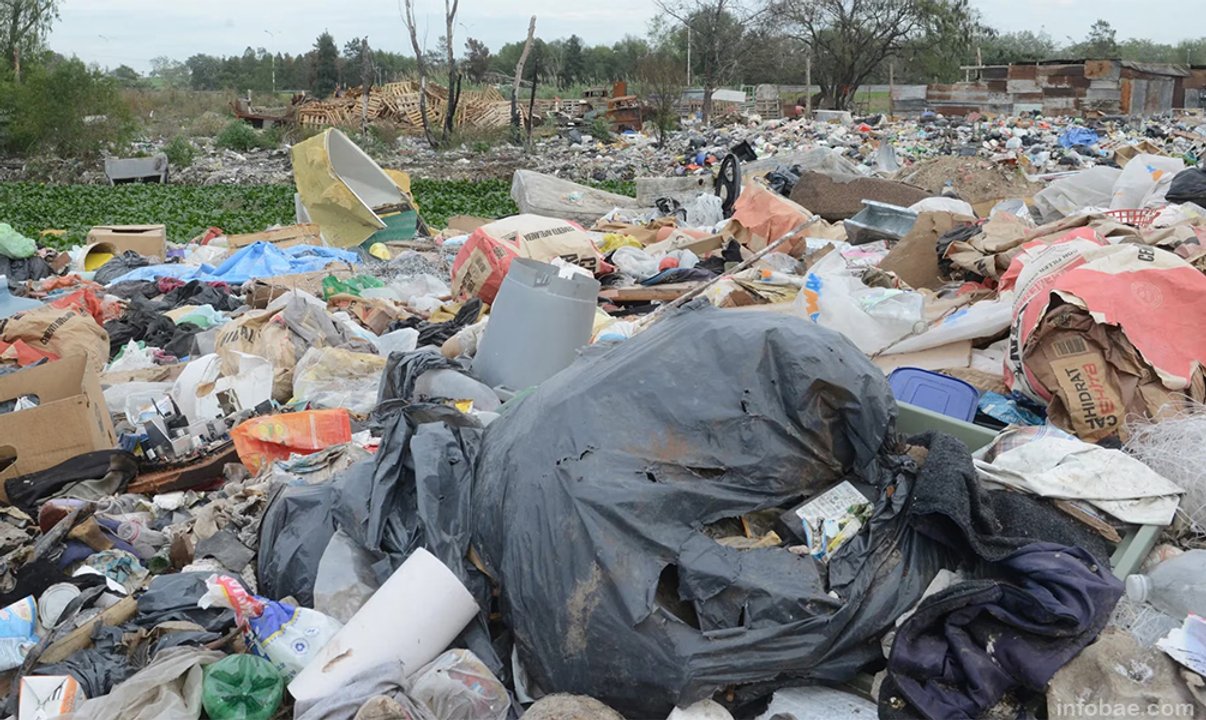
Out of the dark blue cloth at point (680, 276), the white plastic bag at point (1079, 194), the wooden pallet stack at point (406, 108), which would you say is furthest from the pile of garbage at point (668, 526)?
the wooden pallet stack at point (406, 108)

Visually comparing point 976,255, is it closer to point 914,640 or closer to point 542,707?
point 914,640

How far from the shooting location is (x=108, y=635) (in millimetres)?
2643

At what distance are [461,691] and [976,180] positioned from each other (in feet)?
26.1

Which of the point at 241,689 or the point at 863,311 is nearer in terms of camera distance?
the point at 241,689

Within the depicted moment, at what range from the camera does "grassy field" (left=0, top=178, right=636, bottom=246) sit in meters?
12.3

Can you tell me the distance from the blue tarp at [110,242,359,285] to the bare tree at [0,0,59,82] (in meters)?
23.4

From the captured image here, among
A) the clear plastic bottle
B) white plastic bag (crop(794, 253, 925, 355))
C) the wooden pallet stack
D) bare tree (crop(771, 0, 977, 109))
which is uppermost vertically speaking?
bare tree (crop(771, 0, 977, 109))

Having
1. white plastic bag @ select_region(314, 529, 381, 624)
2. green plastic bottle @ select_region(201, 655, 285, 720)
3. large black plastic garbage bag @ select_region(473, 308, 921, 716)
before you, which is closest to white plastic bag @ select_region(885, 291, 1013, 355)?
large black plastic garbage bag @ select_region(473, 308, 921, 716)

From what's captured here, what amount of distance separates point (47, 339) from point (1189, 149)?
595 inches

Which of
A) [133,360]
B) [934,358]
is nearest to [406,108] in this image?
[133,360]

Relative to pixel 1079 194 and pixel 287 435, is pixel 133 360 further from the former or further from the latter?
pixel 1079 194

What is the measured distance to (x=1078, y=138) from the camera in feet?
51.8

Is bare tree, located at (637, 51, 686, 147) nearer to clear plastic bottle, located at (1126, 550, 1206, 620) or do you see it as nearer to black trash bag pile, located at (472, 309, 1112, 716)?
black trash bag pile, located at (472, 309, 1112, 716)

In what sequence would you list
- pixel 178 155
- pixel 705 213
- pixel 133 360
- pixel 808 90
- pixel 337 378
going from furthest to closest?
pixel 808 90 → pixel 178 155 → pixel 705 213 → pixel 133 360 → pixel 337 378
